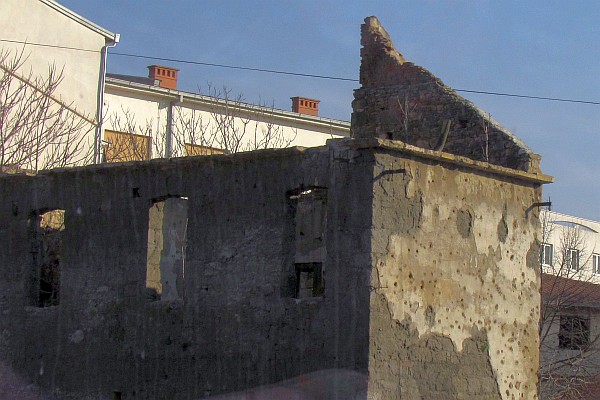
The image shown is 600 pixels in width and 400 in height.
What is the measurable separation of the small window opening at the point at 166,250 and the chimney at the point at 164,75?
50.0 ft

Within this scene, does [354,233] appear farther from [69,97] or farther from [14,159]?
[69,97]

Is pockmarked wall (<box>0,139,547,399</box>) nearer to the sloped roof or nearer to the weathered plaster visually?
the weathered plaster

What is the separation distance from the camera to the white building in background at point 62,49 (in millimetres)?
22297

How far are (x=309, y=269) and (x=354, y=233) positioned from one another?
272cm

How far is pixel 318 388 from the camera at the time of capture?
11492 millimetres

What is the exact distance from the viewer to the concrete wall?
456 inches

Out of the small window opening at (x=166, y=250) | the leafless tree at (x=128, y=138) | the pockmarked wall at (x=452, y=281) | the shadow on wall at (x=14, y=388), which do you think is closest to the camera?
the pockmarked wall at (x=452, y=281)

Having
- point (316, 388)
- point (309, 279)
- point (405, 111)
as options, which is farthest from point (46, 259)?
point (405, 111)

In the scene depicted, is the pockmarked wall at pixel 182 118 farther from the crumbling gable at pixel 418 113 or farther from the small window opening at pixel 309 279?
the small window opening at pixel 309 279

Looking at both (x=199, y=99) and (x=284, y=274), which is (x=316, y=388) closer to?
(x=284, y=274)

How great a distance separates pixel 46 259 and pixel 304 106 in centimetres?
1902

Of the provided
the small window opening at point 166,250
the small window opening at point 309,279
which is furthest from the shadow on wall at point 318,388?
the small window opening at point 166,250

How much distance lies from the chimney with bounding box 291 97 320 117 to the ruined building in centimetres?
1837

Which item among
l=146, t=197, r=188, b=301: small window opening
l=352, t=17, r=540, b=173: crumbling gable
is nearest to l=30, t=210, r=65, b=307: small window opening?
l=146, t=197, r=188, b=301: small window opening
